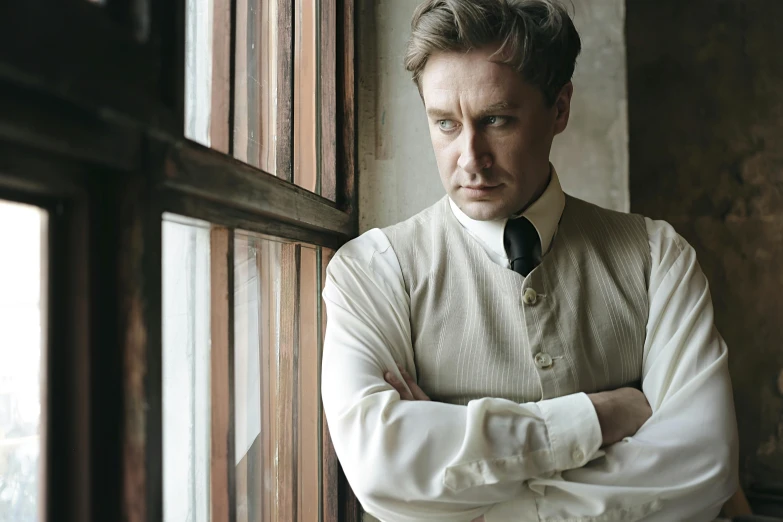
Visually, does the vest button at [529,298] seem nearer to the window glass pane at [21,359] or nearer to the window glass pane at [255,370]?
the window glass pane at [255,370]

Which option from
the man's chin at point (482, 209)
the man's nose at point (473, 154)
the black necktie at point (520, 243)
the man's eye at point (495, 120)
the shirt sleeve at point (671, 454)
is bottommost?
the shirt sleeve at point (671, 454)

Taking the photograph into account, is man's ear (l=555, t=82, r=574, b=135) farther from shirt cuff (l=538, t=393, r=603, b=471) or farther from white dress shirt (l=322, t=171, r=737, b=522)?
shirt cuff (l=538, t=393, r=603, b=471)

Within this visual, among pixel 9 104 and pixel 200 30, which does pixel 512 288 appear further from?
pixel 9 104

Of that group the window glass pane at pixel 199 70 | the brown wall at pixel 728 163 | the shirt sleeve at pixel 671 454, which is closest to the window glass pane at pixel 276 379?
the window glass pane at pixel 199 70

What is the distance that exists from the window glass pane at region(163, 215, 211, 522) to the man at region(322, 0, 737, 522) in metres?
0.26

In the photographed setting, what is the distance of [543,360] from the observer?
1.26 metres

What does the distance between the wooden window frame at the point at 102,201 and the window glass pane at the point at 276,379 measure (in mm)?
382

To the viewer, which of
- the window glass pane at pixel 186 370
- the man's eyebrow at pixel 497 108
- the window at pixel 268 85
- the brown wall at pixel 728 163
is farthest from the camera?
the brown wall at pixel 728 163

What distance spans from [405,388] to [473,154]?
51 cm

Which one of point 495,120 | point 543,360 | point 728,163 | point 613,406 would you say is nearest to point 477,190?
point 495,120

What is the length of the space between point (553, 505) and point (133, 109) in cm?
97

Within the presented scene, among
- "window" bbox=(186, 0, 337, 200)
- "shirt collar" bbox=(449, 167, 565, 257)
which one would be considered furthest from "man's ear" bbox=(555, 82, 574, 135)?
"window" bbox=(186, 0, 337, 200)

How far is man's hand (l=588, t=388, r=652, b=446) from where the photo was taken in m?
1.17

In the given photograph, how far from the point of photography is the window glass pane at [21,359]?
66cm
